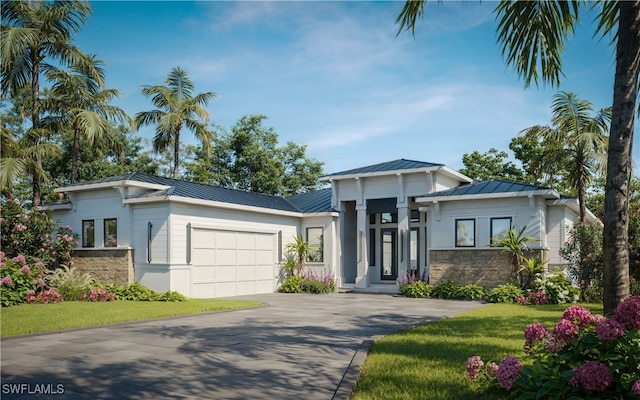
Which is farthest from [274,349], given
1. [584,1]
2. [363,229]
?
[363,229]

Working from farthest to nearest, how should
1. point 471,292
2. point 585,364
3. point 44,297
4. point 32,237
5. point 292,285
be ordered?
point 292,285 → point 471,292 → point 32,237 → point 44,297 → point 585,364

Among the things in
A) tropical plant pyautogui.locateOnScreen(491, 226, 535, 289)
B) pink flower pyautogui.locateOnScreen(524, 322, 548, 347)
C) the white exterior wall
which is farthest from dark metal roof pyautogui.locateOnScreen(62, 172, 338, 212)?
pink flower pyautogui.locateOnScreen(524, 322, 548, 347)

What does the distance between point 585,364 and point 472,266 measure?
47.4ft

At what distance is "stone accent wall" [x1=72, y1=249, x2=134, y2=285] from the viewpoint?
58.0ft

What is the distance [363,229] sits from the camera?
21.8 m

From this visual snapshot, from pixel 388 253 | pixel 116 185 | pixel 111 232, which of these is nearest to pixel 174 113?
pixel 116 185

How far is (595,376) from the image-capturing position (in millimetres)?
4113

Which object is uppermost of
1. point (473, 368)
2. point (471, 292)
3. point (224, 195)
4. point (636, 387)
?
point (224, 195)

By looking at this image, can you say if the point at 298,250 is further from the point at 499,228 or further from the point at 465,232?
the point at 499,228

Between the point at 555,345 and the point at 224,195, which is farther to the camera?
the point at 224,195

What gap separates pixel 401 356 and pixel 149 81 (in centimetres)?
2422

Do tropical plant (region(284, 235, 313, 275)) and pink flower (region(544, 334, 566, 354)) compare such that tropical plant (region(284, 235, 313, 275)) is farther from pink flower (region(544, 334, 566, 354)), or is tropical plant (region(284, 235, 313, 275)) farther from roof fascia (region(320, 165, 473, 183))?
pink flower (region(544, 334, 566, 354))

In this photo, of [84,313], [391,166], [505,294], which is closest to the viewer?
[84,313]

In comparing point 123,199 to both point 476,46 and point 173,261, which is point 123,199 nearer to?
point 173,261
